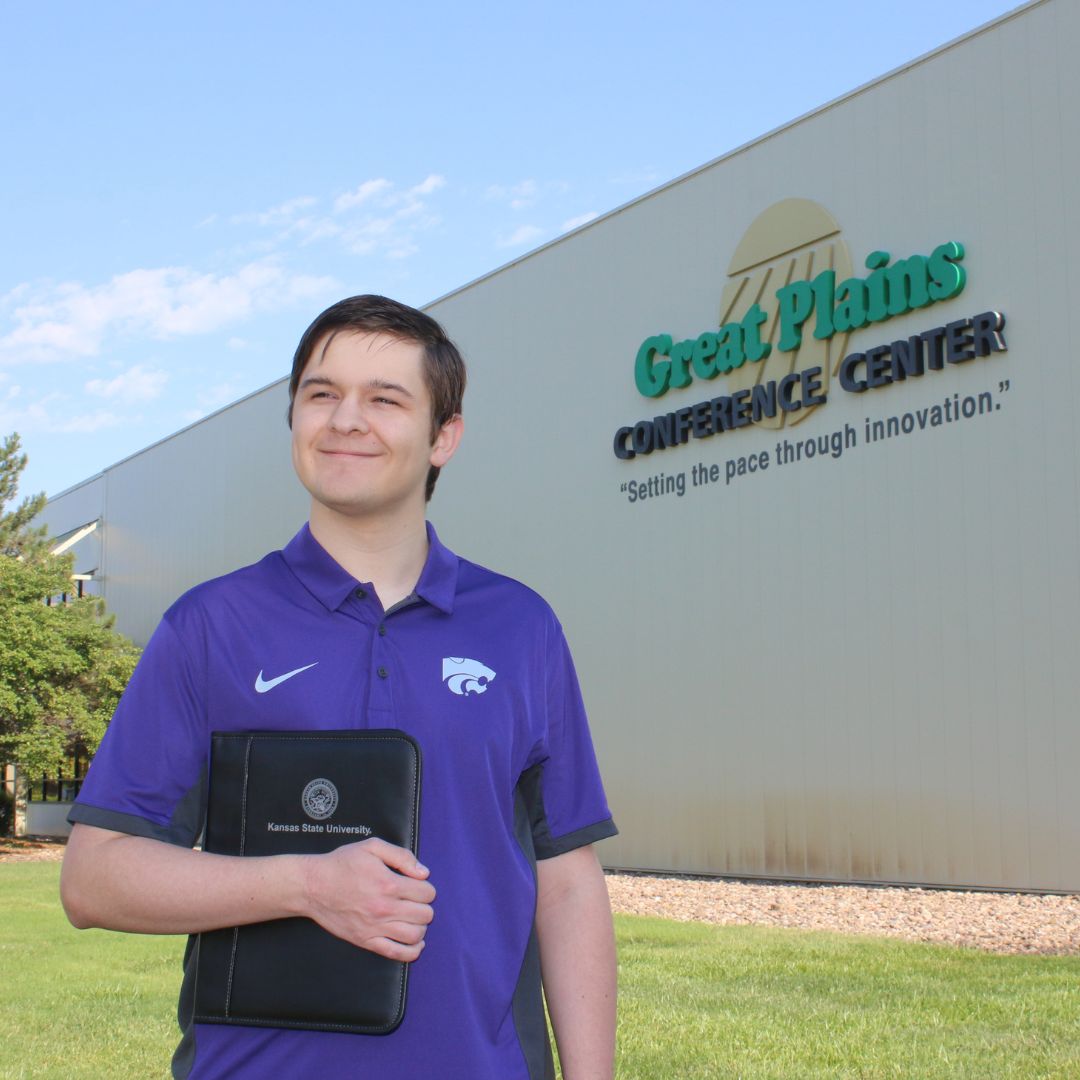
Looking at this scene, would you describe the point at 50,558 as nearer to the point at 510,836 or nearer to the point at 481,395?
the point at 481,395

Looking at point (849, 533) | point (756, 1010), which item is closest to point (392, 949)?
point (756, 1010)

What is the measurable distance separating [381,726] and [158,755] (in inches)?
10.7

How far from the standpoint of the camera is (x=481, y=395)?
2273 cm

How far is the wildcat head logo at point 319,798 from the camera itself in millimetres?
1578

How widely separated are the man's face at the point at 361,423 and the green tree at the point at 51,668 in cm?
2347

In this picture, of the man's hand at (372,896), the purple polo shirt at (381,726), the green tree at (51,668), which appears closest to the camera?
the man's hand at (372,896)

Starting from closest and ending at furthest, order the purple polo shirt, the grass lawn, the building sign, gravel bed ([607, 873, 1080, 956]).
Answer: the purple polo shirt, the grass lawn, gravel bed ([607, 873, 1080, 956]), the building sign

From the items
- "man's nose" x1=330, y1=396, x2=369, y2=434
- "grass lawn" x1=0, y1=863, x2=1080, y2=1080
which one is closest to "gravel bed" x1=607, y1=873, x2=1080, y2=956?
"grass lawn" x1=0, y1=863, x2=1080, y2=1080

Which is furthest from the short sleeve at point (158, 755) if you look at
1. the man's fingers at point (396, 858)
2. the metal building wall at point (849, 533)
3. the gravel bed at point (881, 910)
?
the metal building wall at point (849, 533)

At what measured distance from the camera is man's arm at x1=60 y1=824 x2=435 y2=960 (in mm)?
1507

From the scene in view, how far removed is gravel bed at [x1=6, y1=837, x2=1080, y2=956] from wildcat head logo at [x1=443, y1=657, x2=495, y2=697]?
938 centimetres

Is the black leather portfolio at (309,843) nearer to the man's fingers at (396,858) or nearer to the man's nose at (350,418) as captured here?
the man's fingers at (396,858)

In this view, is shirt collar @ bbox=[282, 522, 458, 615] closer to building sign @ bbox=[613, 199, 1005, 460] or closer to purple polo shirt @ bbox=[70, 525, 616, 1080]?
purple polo shirt @ bbox=[70, 525, 616, 1080]

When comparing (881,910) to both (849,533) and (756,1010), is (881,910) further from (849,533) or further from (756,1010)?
(756,1010)
